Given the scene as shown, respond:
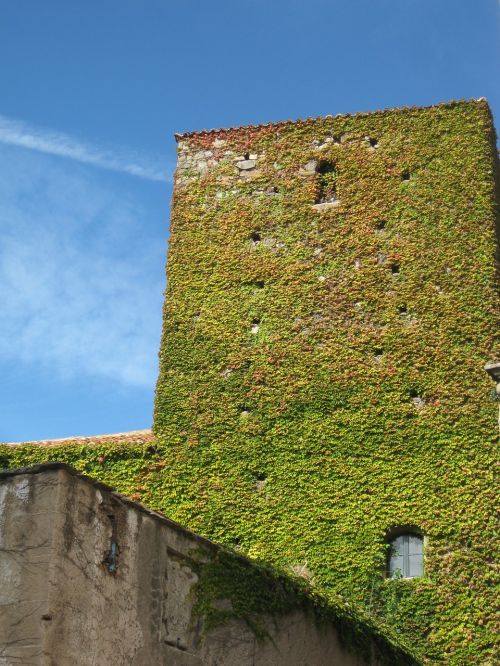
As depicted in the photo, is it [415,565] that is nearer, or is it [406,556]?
[415,565]

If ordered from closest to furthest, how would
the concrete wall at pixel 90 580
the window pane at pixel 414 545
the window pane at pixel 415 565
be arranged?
the concrete wall at pixel 90 580
the window pane at pixel 415 565
the window pane at pixel 414 545

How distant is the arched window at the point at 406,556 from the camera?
70.6 ft

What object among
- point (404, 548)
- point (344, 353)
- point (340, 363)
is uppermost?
point (344, 353)

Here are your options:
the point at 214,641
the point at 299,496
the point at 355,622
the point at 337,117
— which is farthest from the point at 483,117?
the point at 214,641

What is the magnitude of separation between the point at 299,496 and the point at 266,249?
585 cm

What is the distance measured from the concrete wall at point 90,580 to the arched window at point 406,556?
7.37 metres

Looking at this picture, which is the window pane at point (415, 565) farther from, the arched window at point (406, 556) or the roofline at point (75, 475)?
the roofline at point (75, 475)

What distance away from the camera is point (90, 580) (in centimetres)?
1249

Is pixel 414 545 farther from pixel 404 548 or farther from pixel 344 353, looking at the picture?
pixel 344 353

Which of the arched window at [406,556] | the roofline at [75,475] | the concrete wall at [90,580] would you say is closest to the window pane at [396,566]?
the arched window at [406,556]

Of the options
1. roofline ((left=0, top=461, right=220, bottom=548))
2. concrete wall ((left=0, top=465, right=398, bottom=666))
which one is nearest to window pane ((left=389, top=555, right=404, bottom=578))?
concrete wall ((left=0, top=465, right=398, bottom=666))

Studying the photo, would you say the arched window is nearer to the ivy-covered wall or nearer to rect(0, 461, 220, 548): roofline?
the ivy-covered wall

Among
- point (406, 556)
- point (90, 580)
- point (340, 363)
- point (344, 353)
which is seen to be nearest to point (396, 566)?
point (406, 556)

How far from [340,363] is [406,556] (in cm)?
417
